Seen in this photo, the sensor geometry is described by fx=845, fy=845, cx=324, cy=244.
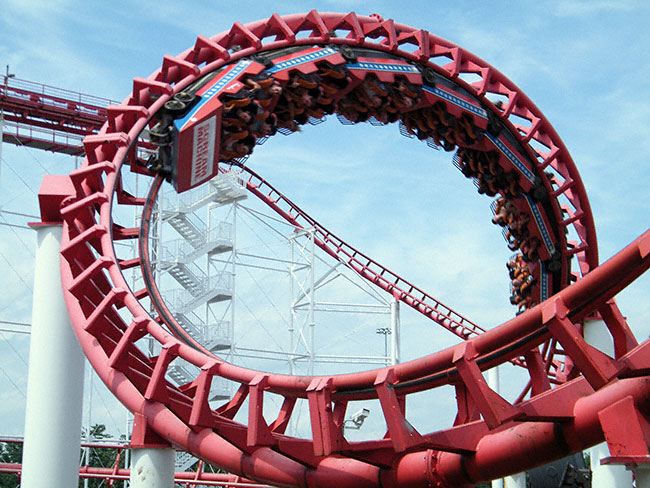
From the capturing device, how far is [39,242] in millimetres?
7297

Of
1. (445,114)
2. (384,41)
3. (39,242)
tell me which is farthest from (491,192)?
(39,242)

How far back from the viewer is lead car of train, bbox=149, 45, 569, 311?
25.7 ft

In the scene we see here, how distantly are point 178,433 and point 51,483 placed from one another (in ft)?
4.14

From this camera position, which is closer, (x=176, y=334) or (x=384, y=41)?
(x=176, y=334)

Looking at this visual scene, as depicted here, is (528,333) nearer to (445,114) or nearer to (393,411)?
(393,411)

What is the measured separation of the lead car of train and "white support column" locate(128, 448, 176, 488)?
102 inches

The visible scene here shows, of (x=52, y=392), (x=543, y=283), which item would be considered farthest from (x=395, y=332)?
(x=52, y=392)

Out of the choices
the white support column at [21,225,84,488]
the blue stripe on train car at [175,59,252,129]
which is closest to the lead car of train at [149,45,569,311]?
the blue stripe on train car at [175,59,252,129]

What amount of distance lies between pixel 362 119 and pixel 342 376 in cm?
502

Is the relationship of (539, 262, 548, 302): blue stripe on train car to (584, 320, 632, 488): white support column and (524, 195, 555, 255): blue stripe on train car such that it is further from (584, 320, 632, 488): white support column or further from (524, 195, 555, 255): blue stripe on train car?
(584, 320, 632, 488): white support column

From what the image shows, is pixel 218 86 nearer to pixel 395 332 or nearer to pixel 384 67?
pixel 384 67

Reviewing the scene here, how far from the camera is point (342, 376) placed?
5.32 metres

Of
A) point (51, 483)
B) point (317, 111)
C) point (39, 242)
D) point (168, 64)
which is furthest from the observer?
point (317, 111)

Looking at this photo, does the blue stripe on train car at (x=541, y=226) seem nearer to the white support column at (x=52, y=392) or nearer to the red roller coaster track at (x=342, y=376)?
the red roller coaster track at (x=342, y=376)
